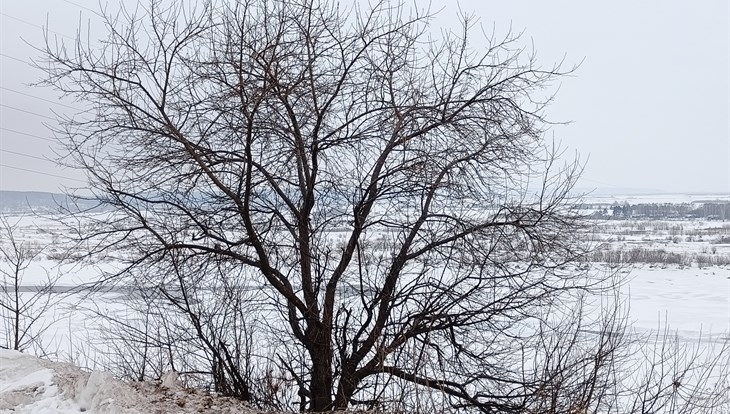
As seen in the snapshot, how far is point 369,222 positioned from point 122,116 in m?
3.45

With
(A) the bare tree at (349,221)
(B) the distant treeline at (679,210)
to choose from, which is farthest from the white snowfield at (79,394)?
(B) the distant treeline at (679,210)

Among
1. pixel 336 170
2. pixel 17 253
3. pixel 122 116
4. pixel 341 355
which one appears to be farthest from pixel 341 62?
pixel 17 253

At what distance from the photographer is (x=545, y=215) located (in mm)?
7730

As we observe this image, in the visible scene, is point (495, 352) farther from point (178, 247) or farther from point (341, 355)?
point (178, 247)

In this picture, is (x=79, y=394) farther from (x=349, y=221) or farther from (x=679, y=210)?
(x=679, y=210)

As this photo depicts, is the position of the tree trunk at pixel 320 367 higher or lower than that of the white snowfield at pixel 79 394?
lower

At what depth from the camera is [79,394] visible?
15.7 feet

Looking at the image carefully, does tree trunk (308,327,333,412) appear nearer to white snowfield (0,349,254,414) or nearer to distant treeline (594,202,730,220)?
white snowfield (0,349,254,414)

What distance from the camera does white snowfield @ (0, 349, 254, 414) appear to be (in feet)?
15.1

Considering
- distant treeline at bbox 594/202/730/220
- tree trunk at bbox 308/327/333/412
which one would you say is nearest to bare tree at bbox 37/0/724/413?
tree trunk at bbox 308/327/333/412

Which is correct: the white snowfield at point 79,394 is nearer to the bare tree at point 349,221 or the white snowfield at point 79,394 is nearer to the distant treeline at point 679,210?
the bare tree at point 349,221

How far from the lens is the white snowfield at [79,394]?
4.61 metres

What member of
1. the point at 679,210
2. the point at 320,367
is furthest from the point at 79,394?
the point at 679,210

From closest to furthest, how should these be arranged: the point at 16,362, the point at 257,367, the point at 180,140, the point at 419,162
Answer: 1. the point at 16,362
2. the point at 180,140
3. the point at 419,162
4. the point at 257,367
